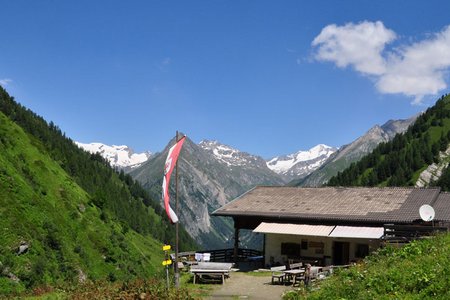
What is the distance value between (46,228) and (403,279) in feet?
151

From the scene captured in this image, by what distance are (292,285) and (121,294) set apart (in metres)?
11.7

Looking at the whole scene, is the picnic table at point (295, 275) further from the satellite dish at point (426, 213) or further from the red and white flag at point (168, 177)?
the satellite dish at point (426, 213)

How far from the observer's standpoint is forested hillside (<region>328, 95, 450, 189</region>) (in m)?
144

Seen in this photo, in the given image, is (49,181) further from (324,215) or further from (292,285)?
(292,285)

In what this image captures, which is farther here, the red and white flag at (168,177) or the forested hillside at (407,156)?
the forested hillside at (407,156)

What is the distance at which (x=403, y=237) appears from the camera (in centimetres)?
2552

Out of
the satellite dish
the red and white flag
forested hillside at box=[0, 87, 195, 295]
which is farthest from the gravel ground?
forested hillside at box=[0, 87, 195, 295]

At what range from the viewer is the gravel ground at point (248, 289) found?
20953 mm

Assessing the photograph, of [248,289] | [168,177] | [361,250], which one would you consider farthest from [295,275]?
[361,250]

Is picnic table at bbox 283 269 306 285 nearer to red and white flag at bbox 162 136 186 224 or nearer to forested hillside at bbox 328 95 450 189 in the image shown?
red and white flag at bbox 162 136 186 224

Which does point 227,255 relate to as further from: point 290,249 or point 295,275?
point 295,275

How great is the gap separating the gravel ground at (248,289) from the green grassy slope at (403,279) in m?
3.45

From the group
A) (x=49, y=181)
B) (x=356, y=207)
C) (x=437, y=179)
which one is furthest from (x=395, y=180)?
(x=356, y=207)

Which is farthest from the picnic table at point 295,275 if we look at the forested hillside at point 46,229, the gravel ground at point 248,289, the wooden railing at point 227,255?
the forested hillside at point 46,229
